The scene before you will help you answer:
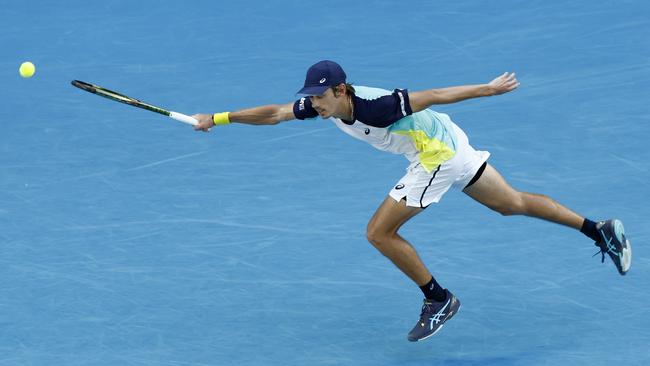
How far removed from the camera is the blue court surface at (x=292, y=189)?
10859mm

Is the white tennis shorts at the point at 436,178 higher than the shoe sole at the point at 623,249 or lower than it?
higher

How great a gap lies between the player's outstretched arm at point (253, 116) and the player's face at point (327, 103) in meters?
0.67

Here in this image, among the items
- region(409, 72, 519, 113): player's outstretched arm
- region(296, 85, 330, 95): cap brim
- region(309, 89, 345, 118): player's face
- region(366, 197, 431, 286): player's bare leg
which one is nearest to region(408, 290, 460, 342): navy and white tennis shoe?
region(366, 197, 431, 286): player's bare leg

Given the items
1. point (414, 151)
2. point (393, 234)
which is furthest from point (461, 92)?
point (393, 234)

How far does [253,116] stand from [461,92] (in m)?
1.84

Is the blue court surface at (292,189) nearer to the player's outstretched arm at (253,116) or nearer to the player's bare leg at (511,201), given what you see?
the player's bare leg at (511,201)

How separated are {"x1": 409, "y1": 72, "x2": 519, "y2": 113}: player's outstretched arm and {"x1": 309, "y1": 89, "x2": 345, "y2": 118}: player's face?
53cm

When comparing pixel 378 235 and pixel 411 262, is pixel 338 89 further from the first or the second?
pixel 411 262

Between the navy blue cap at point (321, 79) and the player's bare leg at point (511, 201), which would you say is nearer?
the navy blue cap at point (321, 79)

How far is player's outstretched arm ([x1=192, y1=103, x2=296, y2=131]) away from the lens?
10.7 metres

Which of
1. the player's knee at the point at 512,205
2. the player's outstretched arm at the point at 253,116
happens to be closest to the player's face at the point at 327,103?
the player's outstretched arm at the point at 253,116

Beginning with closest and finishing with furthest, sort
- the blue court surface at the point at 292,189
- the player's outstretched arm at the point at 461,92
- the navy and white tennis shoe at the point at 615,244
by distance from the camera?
the player's outstretched arm at the point at 461,92 < the blue court surface at the point at 292,189 < the navy and white tennis shoe at the point at 615,244

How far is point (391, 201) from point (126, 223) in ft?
11.6

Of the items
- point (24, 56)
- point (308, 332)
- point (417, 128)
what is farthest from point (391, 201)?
point (24, 56)
